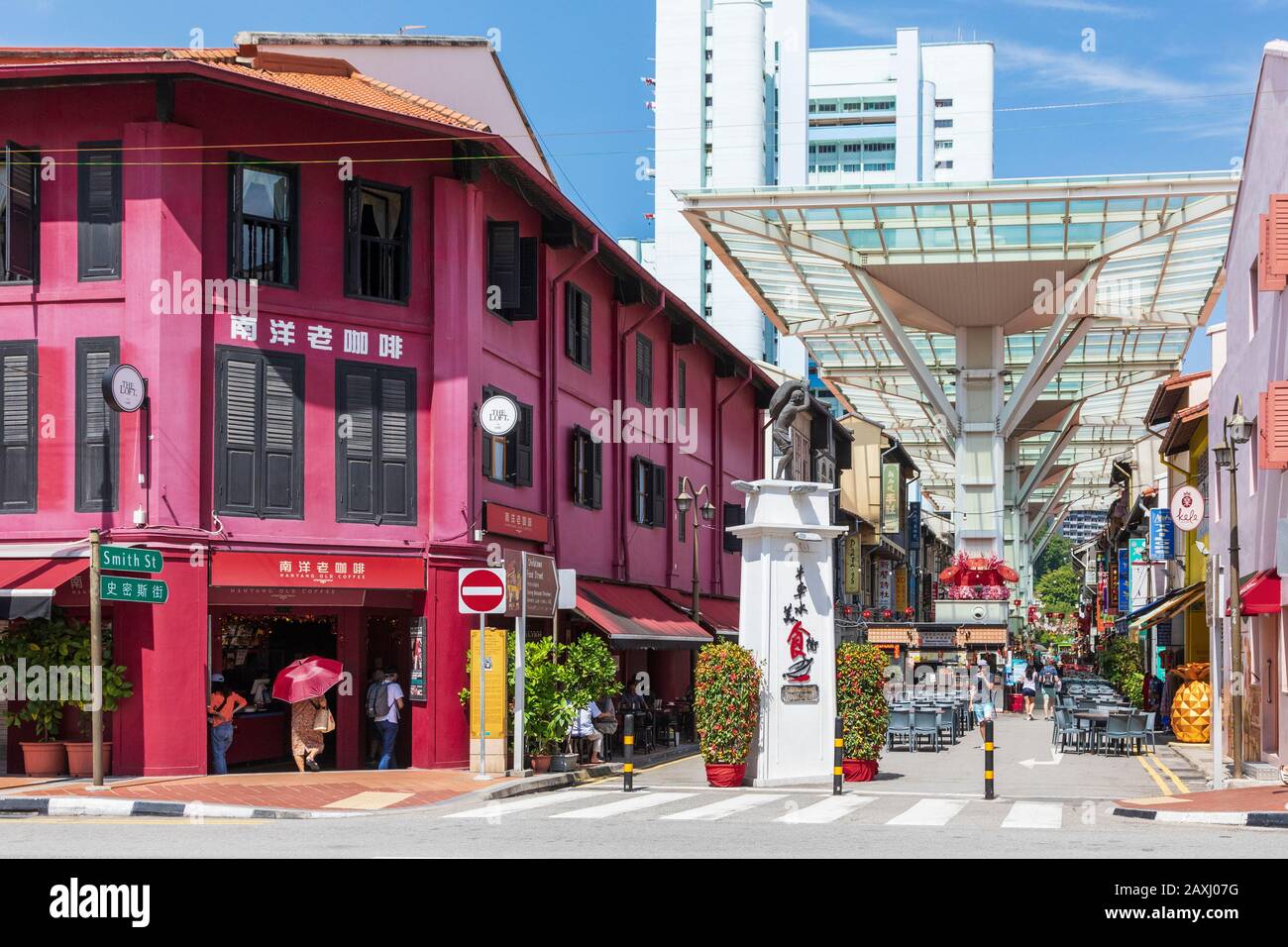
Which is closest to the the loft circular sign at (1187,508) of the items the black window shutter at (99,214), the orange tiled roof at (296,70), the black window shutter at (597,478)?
the black window shutter at (597,478)

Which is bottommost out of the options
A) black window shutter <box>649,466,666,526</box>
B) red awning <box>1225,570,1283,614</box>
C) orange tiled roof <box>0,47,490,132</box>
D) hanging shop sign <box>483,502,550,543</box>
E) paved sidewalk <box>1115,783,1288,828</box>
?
paved sidewalk <box>1115,783,1288,828</box>

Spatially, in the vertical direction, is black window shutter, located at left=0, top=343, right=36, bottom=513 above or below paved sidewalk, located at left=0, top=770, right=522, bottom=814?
above

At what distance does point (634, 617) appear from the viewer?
32.9 m

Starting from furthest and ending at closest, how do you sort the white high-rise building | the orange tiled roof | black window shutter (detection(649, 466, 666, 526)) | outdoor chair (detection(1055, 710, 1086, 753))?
the white high-rise building, black window shutter (detection(649, 466, 666, 526)), outdoor chair (detection(1055, 710, 1086, 753)), the orange tiled roof

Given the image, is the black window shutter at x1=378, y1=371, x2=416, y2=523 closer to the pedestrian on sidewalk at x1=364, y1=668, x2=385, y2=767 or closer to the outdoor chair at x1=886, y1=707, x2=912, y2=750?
the pedestrian on sidewalk at x1=364, y1=668, x2=385, y2=767

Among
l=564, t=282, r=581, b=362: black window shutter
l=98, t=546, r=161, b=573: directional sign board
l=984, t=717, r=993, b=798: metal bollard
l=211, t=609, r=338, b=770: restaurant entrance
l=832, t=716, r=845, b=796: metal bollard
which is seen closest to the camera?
l=984, t=717, r=993, b=798: metal bollard

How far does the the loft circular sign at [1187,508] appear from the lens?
32.0 m

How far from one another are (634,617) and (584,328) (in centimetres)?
627

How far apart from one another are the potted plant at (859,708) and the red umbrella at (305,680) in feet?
25.3

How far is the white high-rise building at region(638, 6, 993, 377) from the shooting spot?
409 feet

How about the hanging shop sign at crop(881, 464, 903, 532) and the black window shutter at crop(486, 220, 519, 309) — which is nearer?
the black window shutter at crop(486, 220, 519, 309)

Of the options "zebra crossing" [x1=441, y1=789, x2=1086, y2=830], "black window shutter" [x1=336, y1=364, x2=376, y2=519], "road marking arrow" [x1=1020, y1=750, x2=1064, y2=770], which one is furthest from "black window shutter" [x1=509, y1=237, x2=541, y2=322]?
"road marking arrow" [x1=1020, y1=750, x2=1064, y2=770]

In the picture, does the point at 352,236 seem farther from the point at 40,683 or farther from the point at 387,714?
the point at 40,683

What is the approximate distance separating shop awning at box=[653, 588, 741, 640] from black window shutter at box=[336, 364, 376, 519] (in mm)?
14058
